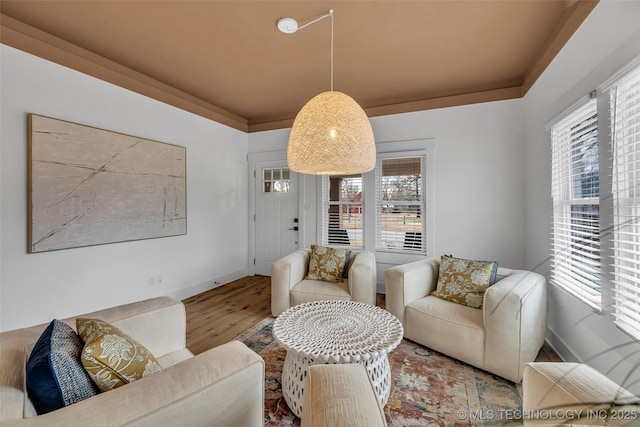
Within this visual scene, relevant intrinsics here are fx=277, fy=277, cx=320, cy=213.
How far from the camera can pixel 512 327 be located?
1.85m

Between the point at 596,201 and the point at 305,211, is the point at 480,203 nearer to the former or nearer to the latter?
the point at 596,201

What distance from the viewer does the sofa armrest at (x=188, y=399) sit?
2.54 feet

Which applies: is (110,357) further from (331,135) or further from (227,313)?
(227,313)

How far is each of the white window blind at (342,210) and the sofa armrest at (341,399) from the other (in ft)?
9.65

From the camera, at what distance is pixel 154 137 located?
10.3 ft

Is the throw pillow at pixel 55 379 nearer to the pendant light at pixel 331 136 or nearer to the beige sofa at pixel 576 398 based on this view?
the beige sofa at pixel 576 398

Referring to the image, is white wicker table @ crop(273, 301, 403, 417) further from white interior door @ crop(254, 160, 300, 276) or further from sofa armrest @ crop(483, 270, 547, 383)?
white interior door @ crop(254, 160, 300, 276)

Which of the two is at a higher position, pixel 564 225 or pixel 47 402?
pixel 564 225

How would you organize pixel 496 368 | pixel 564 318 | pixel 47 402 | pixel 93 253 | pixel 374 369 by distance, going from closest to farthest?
pixel 47 402
pixel 374 369
pixel 496 368
pixel 564 318
pixel 93 253

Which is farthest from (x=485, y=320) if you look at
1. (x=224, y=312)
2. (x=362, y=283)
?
(x=224, y=312)

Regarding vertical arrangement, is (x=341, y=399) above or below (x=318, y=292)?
above

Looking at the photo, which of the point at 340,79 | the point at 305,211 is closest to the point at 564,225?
the point at 340,79

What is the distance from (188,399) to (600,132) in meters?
2.48

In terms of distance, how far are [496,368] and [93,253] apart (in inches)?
138
